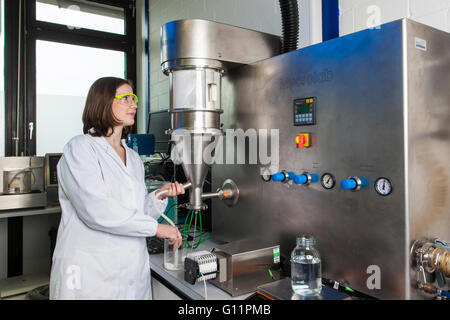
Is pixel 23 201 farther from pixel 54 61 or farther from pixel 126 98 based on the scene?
pixel 126 98

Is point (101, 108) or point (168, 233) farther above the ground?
point (101, 108)

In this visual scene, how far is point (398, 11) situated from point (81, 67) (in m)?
3.09

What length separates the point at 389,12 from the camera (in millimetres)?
1273

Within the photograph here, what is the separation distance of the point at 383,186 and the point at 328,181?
185mm

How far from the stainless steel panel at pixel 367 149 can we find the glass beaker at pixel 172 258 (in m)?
0.40

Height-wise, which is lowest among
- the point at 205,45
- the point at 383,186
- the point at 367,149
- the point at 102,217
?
the point at 102,217

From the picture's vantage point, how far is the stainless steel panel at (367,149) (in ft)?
2.91

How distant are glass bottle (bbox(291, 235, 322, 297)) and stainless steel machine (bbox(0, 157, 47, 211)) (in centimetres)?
224

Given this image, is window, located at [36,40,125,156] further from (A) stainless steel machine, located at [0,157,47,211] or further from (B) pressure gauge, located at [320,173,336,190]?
(B) pressure gauge, located at [320,173,336,190]

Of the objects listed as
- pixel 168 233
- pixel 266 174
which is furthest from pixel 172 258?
pixel 266 174

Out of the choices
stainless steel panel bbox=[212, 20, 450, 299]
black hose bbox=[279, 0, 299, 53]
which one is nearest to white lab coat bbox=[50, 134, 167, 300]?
stainless steel panel bbox=[212, 20, 450, 299]

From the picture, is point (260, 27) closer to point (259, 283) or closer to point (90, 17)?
point (259, 283)

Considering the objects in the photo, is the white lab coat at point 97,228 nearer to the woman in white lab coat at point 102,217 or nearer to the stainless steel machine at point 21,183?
the woman in white lab coat at point 102,217

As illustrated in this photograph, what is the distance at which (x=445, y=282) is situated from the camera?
0.98 meters
